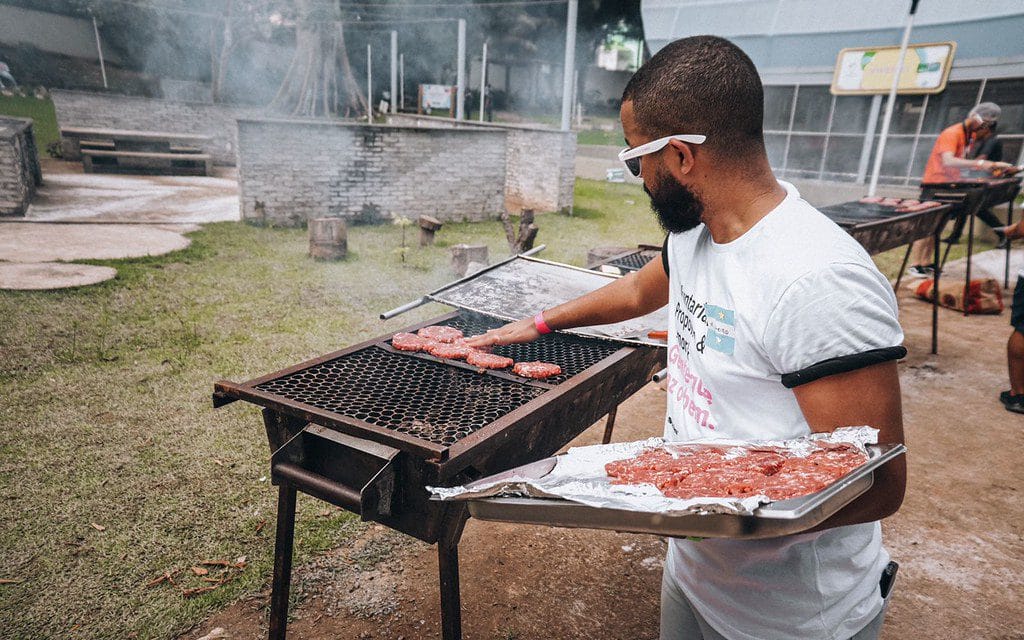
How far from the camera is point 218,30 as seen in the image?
856 inches

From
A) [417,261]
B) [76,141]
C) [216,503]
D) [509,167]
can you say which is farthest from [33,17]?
[216,503]

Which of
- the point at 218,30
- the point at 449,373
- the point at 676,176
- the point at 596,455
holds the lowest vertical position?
the point at 449,373

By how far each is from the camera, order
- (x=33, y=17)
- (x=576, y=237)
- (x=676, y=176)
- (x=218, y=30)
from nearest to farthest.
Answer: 1. (x=676, y=176)
2. (x=576, y=237)
3. (x=218, y=30)
4. (x=33, y=17)

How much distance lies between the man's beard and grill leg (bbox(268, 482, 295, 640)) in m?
1.58

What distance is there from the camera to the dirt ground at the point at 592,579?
279cm

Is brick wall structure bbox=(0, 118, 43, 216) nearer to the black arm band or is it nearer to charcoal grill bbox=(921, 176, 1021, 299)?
the black arm band

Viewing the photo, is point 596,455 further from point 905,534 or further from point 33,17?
point 33,17

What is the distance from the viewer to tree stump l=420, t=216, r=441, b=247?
32.1ft

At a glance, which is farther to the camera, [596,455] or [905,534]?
[905,534]

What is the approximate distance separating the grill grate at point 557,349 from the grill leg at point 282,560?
1.00m

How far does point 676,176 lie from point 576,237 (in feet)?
31.2

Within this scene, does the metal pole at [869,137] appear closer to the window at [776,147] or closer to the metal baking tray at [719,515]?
the window at [776,147]

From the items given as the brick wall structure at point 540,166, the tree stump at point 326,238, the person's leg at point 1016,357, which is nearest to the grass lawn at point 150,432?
the tree stump at point 326,238

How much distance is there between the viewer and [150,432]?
13.4 feet
